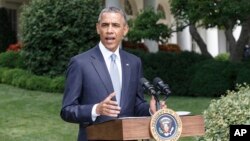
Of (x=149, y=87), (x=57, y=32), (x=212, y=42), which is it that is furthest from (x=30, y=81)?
(x=212, y=42)

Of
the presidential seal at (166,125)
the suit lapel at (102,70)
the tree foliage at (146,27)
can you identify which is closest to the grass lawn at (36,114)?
the tree foliage at (146,27)

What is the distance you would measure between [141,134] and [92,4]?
13.9 m

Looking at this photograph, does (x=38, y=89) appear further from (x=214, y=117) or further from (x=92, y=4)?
(x=214, y=117)

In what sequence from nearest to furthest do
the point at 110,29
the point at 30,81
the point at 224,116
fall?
the point at 110,29, the point at 224,116, the point at 30,81

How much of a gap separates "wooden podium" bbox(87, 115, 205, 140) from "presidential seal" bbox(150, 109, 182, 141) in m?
0.03

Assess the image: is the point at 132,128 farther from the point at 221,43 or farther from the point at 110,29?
the point at 221,43

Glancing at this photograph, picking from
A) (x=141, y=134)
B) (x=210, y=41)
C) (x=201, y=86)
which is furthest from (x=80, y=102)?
(x=210, y=41)

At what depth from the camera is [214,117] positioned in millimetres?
6078

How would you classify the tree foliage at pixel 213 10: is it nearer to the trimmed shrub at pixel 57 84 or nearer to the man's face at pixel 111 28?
the trimmed shrub at pixel 57 84

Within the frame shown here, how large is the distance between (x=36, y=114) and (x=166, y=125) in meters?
8.93

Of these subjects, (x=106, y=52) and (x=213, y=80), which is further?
(x=213, y=80)

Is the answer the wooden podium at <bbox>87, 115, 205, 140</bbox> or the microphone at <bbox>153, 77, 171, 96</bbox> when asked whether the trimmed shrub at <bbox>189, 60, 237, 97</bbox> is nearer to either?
the microphone at <bbox>153, 77, 171, 96</bbox>

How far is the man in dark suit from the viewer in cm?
312

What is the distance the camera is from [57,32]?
52.5 ft
